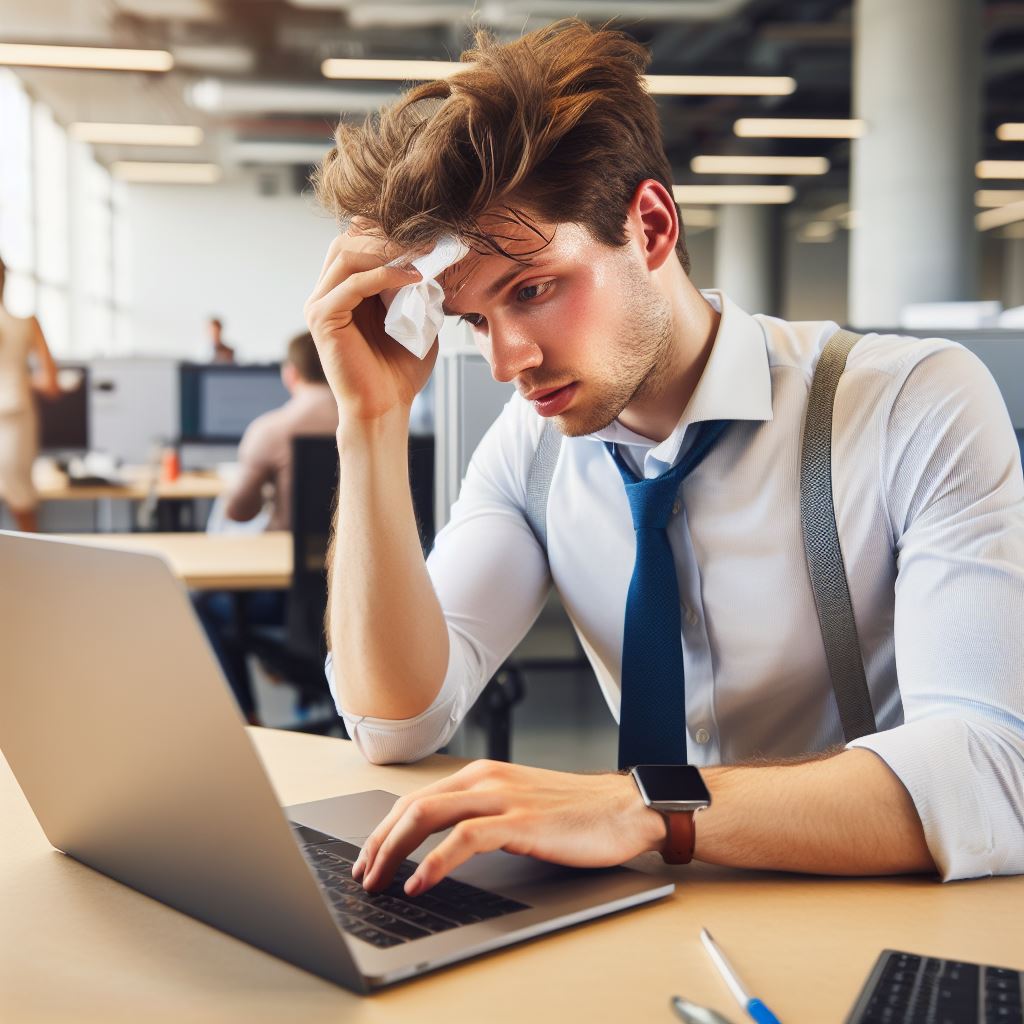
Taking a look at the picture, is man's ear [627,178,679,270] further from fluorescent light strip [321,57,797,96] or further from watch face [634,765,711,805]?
fluorescent light strip [321,57,797,96]

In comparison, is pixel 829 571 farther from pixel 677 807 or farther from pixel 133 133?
pixel 133 133

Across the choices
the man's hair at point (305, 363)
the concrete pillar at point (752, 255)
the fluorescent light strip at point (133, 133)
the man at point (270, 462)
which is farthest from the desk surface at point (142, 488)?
the concrete pillar at point (752, 255)

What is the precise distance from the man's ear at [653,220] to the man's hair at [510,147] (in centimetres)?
1

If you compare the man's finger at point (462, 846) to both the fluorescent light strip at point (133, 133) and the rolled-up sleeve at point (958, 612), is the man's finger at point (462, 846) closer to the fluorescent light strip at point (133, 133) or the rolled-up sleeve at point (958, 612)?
the rolled-up sleeve at point (958, 612)

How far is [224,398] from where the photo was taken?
495 centimetres

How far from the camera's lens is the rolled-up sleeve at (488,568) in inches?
50.9

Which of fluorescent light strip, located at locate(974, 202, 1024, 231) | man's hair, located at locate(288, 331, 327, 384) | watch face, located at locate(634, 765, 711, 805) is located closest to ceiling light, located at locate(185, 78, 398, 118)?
man's hair, located at locate(288, 331, 327, 384)

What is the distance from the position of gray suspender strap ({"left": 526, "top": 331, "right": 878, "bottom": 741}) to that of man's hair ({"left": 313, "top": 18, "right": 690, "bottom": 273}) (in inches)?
10.8

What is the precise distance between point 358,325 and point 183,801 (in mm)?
700

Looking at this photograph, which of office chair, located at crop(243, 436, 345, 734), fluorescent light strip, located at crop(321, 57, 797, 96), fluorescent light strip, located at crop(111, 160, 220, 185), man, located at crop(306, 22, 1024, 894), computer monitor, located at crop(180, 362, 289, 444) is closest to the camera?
man, located at crop(306, 22, 1024, 894)

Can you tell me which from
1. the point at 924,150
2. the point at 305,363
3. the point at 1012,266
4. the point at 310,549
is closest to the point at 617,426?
the point at 310,549

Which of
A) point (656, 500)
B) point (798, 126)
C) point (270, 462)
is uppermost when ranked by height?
point (798, 126)

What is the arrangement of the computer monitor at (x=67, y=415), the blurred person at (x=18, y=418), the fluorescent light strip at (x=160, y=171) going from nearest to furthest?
1. the blurred person at (x=18, y=418)
2. the computer monitor at (x=67, y=415)
3. the fluorescent light strip at (x=160, y=171)

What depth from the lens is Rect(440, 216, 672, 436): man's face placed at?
114 centimetres
